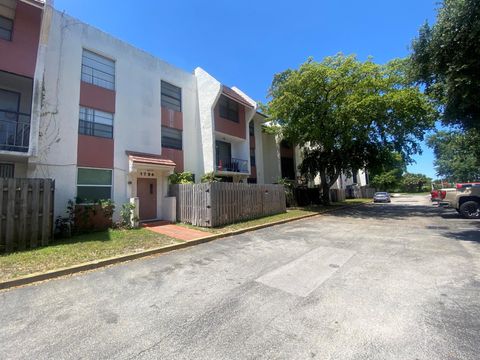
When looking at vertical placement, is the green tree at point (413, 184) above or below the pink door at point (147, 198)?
above

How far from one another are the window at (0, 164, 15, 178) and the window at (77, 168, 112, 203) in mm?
2241

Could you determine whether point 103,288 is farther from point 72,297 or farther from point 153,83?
point 153,83

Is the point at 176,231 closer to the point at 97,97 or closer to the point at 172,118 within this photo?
the point at 97,97

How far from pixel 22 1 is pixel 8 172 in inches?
254

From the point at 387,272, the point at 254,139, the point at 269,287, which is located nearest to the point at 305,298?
the point at 269,287

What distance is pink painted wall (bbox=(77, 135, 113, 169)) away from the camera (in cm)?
1144

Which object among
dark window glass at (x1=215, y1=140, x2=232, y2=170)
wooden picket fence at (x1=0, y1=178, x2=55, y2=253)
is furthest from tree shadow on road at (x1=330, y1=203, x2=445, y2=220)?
wooden picket fence at (x1=0, y1=178, x2=55, y2=253)

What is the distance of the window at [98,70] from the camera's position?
12.3 m

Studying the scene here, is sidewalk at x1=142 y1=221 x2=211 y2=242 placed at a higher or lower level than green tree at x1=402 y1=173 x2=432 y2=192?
lower

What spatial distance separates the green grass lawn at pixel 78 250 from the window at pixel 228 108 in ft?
37.6

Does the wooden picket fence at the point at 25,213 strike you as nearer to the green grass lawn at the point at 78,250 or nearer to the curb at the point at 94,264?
the green grass lawn at the point at 78,250

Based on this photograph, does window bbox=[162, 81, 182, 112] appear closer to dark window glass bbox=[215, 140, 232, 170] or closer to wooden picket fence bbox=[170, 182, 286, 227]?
dark window glass bbox=[215, 140, 232, 170]

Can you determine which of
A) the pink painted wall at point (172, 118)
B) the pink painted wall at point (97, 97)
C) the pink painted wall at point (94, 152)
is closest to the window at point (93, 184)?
the pink painted wall at point (94, 152)

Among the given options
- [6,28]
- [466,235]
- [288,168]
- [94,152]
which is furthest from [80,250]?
[288,168]
